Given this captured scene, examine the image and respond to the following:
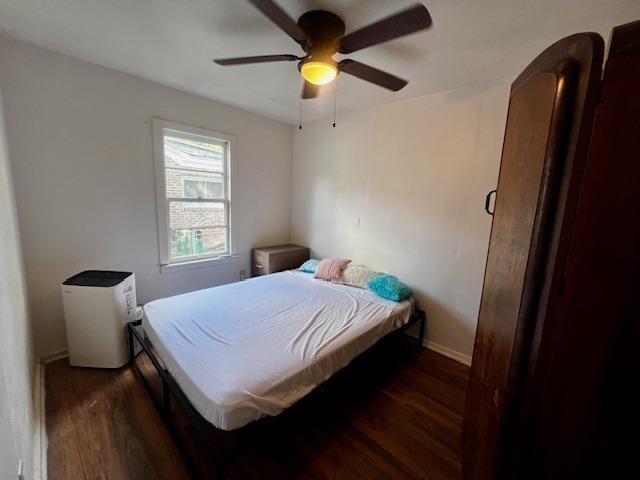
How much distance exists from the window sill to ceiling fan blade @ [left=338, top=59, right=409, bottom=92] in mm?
2544

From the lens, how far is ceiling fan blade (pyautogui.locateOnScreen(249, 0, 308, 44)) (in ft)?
3.62

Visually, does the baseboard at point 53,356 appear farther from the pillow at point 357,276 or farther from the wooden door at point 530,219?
the wooden door at point 530,219

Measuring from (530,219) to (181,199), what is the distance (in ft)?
10.1

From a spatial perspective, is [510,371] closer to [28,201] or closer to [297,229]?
→ [28,201]

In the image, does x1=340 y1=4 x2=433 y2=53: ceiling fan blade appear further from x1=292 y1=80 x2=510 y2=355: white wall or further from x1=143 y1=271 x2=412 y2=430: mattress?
x1=143 y1=271 x2=412 y2=430: mattress

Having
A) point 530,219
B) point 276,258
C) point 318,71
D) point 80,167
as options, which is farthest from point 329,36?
point 276,258

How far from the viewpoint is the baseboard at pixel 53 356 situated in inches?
83.9

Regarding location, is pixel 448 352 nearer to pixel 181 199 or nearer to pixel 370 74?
pixel 370 74

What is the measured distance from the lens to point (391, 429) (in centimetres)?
165

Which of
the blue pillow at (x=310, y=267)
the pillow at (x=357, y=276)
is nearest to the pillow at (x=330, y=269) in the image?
the pillow at (x=357, y=276)

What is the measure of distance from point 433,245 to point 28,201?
137 inches

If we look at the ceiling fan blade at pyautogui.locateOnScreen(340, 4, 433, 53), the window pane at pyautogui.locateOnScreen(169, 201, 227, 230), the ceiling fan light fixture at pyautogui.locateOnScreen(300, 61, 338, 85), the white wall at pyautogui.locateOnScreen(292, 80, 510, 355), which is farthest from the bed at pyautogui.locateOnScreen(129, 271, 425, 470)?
the ceiling fan blade at pyautogui.locateOnScreen(340, 4, 433, 53)

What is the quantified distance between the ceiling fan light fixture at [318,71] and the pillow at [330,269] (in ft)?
6.38

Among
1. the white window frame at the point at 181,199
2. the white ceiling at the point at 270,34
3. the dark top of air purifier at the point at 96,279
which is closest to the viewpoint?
the white ceiling at the point at 270,34
